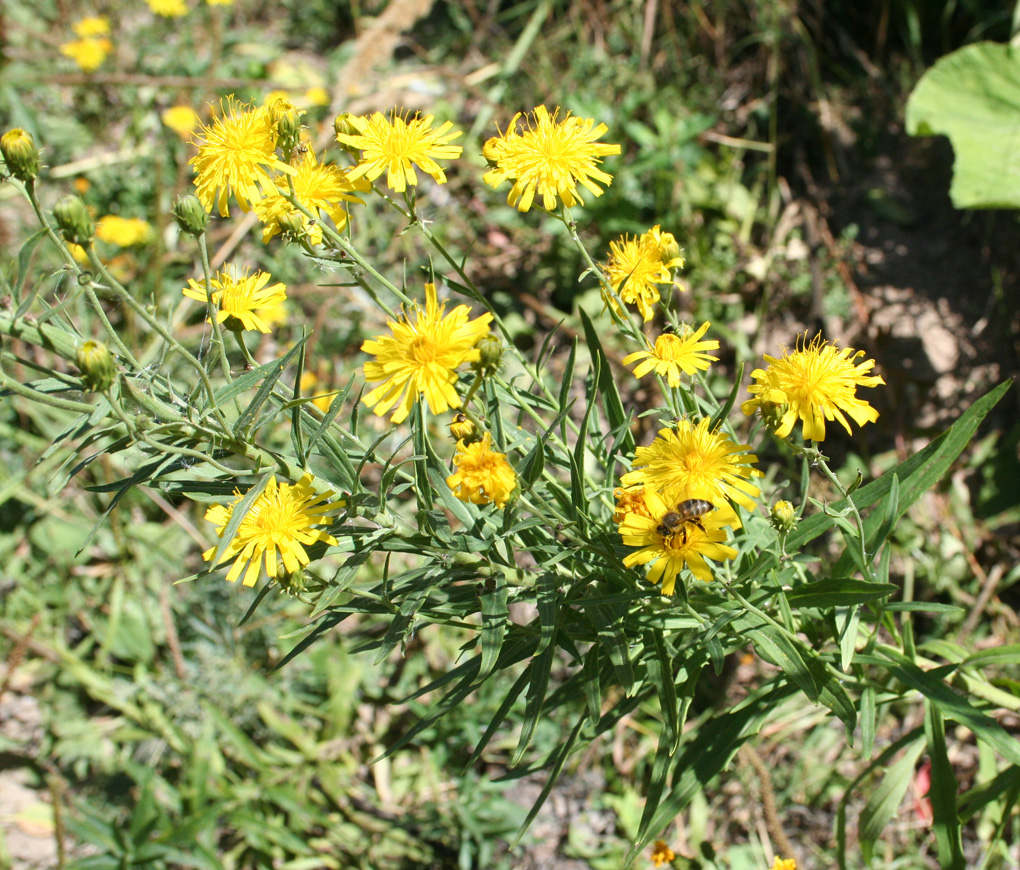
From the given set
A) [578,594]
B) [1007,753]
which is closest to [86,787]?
[578,594]

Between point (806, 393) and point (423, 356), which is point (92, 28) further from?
point (806, 393)

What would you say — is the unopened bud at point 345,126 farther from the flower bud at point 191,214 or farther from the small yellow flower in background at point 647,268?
the small yellow flower in background at point 647,268

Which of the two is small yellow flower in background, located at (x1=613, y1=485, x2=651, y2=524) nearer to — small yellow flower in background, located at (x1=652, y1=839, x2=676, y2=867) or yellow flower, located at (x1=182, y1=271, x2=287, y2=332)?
yellow flower, located at (x1=182, y1=271, x2=287, y2=332)

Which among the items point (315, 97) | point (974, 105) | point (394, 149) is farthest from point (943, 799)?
point (315, 97)

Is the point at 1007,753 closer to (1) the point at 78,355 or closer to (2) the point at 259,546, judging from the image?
(2) the point at 259,546

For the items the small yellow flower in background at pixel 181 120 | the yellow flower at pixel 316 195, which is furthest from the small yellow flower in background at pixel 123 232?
the yellow flower at pixel 316 195

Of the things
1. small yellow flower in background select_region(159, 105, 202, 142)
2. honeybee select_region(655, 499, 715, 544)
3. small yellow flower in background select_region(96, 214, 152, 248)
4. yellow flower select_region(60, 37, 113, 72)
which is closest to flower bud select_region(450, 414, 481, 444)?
honeybee select_region(655, 499, 715, 544)

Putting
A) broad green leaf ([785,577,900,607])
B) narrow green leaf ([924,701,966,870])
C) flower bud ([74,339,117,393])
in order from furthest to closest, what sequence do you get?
narrow green leaf ([924,701,966,870]) → broad green leaf ([785,577,900,607]) → flower bud ([74,339,117,393])
